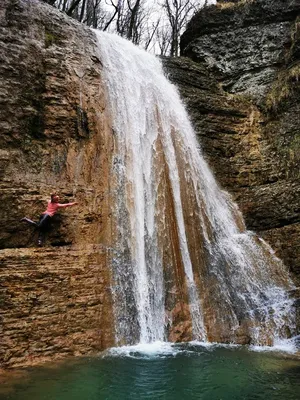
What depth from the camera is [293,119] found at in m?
13.5

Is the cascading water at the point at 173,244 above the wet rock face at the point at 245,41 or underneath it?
underneath

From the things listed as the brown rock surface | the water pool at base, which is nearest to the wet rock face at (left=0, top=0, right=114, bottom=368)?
the brown rock surface

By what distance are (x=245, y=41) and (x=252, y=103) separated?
11.5ft

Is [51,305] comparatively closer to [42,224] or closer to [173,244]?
[42,224]

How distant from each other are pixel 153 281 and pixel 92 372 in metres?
2.93

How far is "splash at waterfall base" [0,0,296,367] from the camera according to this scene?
763cm

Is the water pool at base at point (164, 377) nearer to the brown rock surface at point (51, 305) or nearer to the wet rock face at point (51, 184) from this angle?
the brown rock surface at point (51, 305)

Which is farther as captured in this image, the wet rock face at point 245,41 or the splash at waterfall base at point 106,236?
the wet rock face at point 245,41

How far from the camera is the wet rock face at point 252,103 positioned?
11.8 m

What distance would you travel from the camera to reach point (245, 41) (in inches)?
652

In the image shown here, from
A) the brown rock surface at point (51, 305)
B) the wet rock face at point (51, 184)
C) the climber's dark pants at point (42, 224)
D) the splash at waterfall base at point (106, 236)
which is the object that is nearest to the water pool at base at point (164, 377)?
the brown rock surface at point (51, 305)

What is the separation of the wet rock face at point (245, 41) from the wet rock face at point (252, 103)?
0.04 m

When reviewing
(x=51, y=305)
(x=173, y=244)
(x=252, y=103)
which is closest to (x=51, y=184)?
(x=51, y=305)

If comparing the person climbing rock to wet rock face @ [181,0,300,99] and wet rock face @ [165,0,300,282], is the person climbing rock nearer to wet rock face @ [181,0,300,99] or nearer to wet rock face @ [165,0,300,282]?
wet rock face @ [165,0,300,282]
